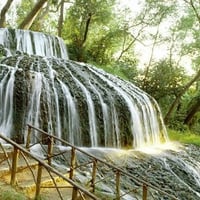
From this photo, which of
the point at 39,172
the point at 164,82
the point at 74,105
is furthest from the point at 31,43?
the point at 39,172

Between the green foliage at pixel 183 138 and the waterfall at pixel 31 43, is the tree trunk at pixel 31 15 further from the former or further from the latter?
the green foliage at pixel 183 138

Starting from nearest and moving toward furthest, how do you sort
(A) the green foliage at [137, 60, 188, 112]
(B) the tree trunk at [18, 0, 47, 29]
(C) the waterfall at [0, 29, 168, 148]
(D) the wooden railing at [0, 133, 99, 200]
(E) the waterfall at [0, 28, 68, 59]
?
(D) the wooden railing at [0, 133, 99, 200] → (C) the waterfall at [0, 29, 168, 148] → (E) the waterfall at [0, 28, 68, 59] → (B) the tree trunk at [18, 0, 47, 29] → (A) the green foliage at [137, 60, 188, 112]

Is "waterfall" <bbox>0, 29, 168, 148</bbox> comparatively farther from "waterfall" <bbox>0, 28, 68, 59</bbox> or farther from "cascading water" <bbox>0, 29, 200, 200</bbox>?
"waterfall" <bbox>0, 28, 68, 59</bbox>

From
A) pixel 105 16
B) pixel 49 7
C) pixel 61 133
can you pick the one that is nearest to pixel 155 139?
pixel 61 133

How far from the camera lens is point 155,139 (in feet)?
44.3

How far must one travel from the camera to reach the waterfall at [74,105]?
10.4 metres

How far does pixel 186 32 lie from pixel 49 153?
1645 cm

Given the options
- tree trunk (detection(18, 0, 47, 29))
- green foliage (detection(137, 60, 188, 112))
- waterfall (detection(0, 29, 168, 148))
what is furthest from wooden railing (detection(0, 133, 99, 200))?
green foliage (detection(137, 60, 188, 112))

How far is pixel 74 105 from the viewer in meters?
11.2

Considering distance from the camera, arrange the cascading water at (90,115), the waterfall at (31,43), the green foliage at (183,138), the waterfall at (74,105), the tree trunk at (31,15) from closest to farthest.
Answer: the cascading water at (90,115)
the waterfall at (74,105)
the green foliage at (183,138)
the waterfall at (31,43)
the tree trunk at (31,15)

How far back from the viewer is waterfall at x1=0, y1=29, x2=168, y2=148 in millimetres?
10406

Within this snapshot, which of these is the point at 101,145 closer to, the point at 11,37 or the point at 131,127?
the point at 131,127

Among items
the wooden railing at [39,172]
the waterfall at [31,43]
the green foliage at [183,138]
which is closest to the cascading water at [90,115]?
the green foliage at [183,138]

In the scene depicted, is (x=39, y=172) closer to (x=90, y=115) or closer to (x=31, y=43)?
(x=90, y=115)
